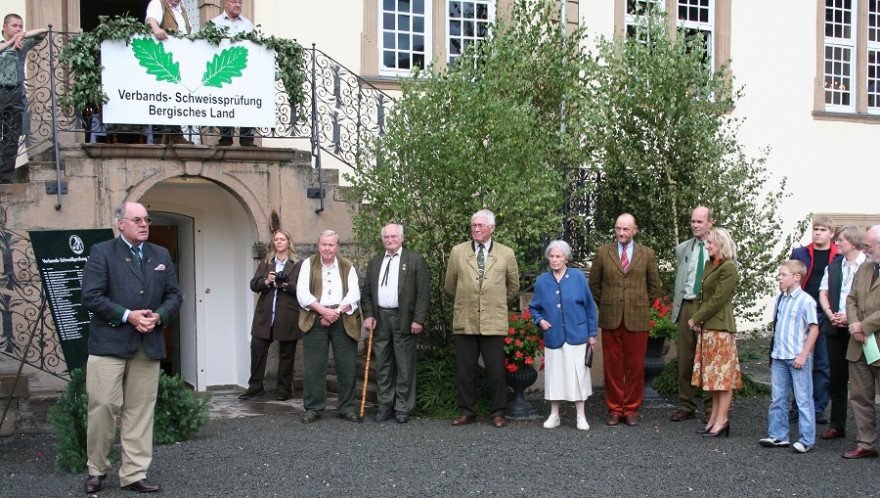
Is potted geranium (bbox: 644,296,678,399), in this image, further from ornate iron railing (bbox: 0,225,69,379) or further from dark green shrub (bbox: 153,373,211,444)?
ornate iron railing (bbox: 0,225,69,379)

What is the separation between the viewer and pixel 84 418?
7.19m

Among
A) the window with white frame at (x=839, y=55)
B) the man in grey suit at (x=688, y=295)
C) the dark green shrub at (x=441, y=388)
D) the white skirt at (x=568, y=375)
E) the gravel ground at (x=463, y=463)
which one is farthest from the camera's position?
the window with white frame at (x=839, y=55)

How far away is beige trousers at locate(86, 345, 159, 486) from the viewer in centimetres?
648

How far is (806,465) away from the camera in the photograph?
7.42 metres

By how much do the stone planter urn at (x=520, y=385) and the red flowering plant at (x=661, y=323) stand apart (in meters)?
1.55

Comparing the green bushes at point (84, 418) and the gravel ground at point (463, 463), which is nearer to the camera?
the gravel ground at point (463, 463)

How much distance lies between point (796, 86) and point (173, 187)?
33.2 feet

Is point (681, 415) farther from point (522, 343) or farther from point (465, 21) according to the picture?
point (465, 21)

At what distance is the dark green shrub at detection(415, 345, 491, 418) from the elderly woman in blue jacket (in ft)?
3.07

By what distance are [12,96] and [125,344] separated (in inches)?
162

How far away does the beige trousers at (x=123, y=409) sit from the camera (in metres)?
6.48

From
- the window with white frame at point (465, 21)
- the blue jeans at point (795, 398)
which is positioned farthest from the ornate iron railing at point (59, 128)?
the blue jeans at point (795, 398)

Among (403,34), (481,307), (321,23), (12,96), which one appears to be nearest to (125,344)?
(481,307)

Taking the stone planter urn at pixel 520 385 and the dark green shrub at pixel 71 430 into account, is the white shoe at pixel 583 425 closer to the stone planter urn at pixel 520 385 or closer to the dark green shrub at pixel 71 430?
the stone planter urn at pixel 520 385
